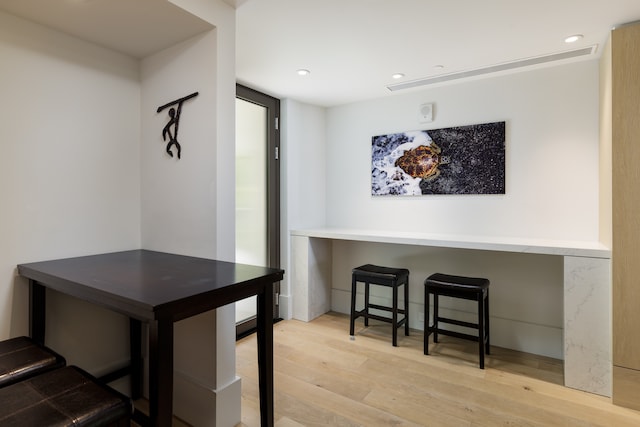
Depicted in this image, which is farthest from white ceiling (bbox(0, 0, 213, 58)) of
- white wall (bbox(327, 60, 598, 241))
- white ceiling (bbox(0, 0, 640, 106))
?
white wall (bbox(327, 60, 598, 241))

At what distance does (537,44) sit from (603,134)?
76 cm

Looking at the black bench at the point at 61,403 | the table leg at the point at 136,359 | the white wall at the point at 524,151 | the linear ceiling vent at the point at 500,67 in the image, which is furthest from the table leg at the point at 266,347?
the linear ceiling vent at the point at 500,67

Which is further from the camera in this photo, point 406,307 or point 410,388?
point 406,307

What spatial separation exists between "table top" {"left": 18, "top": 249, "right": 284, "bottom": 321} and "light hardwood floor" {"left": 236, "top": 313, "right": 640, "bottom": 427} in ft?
3.06

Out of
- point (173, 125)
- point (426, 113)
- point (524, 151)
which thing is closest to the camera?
point (173, 125)

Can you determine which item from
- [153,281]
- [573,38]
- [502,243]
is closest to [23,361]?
[153,281]

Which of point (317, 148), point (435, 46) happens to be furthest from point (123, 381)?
point (435, 46)

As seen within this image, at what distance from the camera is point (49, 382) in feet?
3.79

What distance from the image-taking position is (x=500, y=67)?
103 inches

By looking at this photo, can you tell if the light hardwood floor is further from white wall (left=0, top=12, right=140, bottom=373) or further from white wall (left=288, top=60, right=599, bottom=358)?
white wall (left=0, top=12, right=140, bottom=373)

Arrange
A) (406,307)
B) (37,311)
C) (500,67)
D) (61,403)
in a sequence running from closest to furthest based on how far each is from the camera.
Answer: (61,403), (37,311), (500,67), (406,307)

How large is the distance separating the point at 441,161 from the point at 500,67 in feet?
2.83

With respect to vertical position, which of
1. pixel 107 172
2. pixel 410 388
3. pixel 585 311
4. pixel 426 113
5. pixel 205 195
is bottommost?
pixel 410 388

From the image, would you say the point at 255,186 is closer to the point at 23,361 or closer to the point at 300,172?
the point at 300,172
